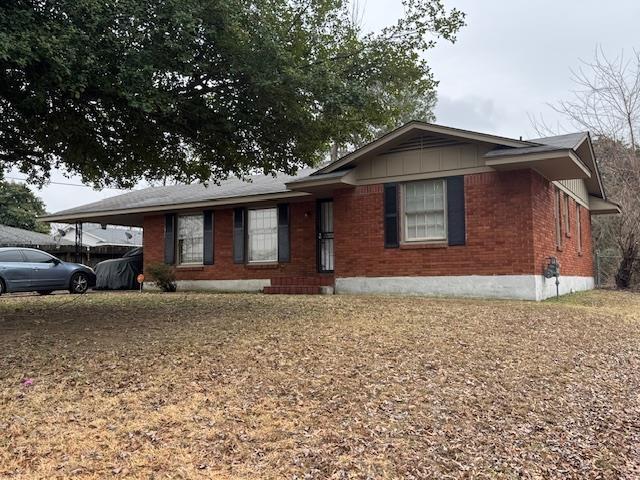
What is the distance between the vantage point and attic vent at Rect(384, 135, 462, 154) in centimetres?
1222

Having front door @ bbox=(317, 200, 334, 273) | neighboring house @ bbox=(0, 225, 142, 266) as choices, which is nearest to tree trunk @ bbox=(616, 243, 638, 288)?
front door @ bbox=(317, 200, 334, 273)

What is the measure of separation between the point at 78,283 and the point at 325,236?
7.74 m

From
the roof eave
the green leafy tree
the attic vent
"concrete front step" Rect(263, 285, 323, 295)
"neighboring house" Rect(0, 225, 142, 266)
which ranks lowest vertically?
"concrete front step" Rect(263, 285, 323, 295)

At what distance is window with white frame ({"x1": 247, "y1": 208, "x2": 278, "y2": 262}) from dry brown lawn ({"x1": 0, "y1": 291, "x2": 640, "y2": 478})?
7658 millimetres

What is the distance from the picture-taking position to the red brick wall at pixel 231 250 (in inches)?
593

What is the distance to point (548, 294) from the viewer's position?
12445mm

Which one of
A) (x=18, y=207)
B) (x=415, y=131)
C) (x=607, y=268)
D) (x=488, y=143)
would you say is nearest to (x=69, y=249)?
(x=18, y=207)

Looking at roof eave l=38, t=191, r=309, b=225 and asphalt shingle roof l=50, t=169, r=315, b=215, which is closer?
roof eave l=38, t=191, r=309, b=225

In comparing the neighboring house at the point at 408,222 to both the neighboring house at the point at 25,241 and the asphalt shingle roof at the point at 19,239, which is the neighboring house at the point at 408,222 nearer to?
the neighboring house at the point at 25,241

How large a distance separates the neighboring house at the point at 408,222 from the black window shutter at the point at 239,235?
3cm

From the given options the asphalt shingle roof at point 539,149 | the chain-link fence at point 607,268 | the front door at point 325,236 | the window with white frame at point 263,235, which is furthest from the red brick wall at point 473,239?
the chain-link fence at point 607,268

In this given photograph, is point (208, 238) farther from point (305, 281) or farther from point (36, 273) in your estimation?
point (36, 273)

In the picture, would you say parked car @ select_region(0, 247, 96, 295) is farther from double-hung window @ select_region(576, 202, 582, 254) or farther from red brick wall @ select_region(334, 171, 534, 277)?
double-hung window @ select_region(576, 202, 582, 254)

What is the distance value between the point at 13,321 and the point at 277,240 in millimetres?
8259
